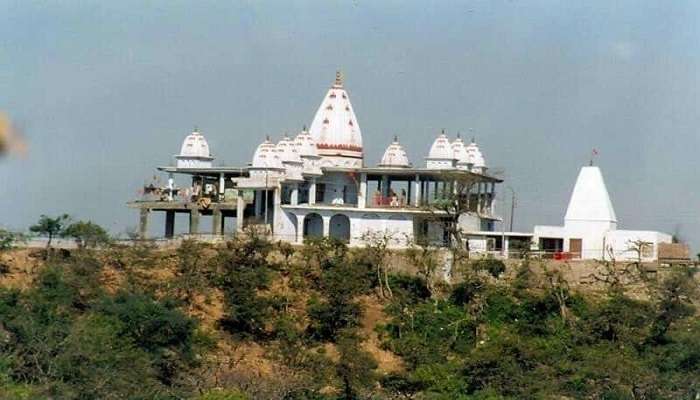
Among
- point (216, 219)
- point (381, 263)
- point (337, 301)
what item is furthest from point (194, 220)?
point (337, 301)

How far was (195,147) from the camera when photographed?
40.2m

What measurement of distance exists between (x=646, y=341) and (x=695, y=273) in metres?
4.21

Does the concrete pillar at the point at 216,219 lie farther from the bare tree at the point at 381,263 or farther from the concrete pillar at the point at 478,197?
the concrete pillar at the point at 478,197

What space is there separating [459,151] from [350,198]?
14.0 ft

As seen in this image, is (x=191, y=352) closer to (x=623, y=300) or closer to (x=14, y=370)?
(x=14, y=370)

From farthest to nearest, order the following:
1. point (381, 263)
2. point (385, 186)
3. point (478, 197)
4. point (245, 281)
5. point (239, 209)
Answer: point (478, 197) < point (385, 186) < point (239, 209) < point (381, 263) < point (245, 281)

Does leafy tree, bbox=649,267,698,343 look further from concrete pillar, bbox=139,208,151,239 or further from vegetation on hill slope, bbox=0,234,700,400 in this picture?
concrete pillar, bbox=139,208,151,239

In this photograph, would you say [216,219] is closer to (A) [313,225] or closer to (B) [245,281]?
(A) [313,225]

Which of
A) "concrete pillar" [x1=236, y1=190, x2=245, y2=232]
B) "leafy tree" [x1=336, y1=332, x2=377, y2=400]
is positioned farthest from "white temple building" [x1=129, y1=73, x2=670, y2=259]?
"leafy tree" [x1=336, y1=332, x2=377, y2=400]

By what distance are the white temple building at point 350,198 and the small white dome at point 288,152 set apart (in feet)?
0.11

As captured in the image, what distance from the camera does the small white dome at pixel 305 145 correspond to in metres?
38.6

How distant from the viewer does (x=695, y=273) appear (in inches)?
1341

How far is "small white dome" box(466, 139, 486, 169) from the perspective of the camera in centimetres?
4133

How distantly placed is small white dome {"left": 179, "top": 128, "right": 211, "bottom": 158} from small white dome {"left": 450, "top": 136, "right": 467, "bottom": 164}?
28.8ft
